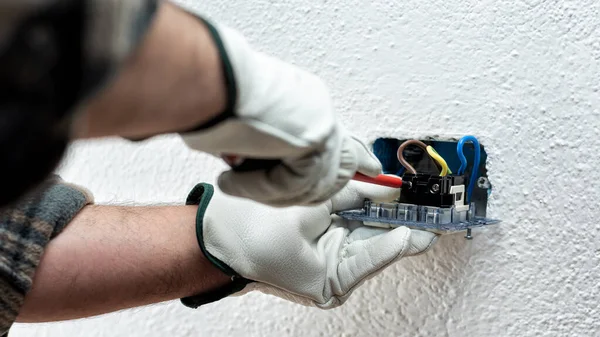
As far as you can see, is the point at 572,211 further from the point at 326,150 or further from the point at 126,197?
the point at 126,197

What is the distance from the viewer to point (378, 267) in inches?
26.5

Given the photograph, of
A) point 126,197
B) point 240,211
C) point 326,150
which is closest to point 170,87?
point 326,150

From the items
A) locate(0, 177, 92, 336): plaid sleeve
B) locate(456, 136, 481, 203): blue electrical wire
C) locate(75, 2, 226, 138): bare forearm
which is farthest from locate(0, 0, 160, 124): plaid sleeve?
locate(456, 136, 481, 203): blue electrical wire

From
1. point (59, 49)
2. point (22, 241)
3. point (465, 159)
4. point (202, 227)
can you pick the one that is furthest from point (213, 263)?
point (59, 49)

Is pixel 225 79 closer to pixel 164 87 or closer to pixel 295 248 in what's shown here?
pixel 164 87

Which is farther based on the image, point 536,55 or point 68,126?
point 536,55

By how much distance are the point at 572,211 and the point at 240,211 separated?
0.38 meters

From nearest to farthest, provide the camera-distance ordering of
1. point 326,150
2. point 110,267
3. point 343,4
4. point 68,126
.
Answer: point 68,126
point 326,150
point 110,267
point 343,4

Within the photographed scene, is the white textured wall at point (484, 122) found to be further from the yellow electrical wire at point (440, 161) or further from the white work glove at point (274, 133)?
the white work glove at point (274, 133)

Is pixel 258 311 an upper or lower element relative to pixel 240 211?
lower

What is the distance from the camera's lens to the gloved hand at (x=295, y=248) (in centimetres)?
68

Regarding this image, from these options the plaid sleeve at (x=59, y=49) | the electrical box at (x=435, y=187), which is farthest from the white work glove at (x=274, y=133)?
the electrical box at (x=435, y=187)

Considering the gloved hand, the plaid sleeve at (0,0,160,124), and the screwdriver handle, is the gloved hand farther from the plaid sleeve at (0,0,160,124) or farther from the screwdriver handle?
the plaid sleeve at (0,0,160,124)

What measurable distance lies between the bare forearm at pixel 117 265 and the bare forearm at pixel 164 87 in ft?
1.05
